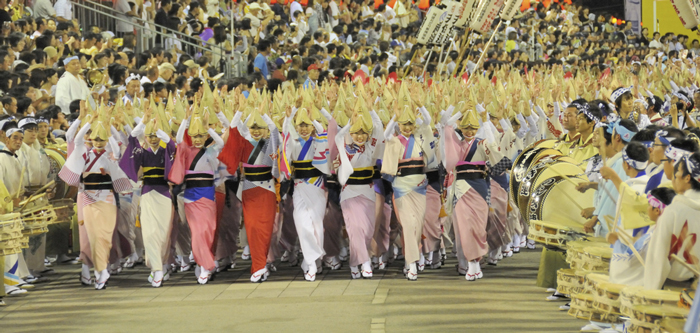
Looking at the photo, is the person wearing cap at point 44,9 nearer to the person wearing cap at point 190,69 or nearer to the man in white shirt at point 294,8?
the person wearing cap at point 190,69

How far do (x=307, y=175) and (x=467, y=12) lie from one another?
651 cm

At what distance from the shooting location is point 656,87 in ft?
41.4

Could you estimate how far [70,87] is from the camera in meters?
11.4

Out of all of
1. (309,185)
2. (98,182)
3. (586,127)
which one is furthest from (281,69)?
(586,127)

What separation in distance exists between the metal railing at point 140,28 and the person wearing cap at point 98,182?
5713 mm

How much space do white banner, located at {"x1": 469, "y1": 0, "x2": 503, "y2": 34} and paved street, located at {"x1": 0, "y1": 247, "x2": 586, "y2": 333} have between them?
5.75 metres

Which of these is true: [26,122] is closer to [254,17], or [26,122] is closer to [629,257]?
[629,257]

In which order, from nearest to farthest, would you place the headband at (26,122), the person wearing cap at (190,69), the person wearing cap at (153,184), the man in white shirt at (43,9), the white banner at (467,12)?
the person wearing cap at (153,184) → the headband at (26,122) → the person wearing cap at (190,69) → the man in white shirt at (43,9) → the white banner at (467,12)

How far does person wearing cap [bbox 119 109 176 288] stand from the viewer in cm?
859

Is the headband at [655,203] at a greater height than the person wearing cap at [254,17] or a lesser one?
lesser

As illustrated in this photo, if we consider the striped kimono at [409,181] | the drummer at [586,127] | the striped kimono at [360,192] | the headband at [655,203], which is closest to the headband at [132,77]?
the striped kimono at [360,192]

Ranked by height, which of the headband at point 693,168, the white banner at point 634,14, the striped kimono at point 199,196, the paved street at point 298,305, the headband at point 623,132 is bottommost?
the paved street at point 298,305

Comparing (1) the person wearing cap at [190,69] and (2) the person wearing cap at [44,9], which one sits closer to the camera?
(1) the person wearing cap at [190,69]

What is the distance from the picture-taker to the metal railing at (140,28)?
47.6 feet
